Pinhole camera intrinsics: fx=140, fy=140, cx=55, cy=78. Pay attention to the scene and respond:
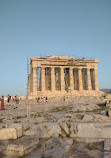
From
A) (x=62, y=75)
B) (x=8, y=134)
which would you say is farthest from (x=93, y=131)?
(x=62, y=75)

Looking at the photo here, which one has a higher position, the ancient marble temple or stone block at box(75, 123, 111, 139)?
the ancient marble temple

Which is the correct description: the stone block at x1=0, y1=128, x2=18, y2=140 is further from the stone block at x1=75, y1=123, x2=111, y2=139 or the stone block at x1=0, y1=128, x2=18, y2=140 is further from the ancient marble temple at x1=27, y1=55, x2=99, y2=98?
the ancient marble temple at x1=27, y1=55, x2=99, y2=98

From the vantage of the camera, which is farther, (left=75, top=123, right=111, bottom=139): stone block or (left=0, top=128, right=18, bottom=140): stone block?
(left=75, top=123, right=111, bottom=139): stone block

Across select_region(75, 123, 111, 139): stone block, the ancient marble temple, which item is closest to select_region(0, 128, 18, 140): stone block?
select_region(75, 123, 111, 139): stone block

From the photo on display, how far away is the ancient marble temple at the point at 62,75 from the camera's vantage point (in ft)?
141

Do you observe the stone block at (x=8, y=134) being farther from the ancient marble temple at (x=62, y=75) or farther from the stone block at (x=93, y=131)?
the ancient marble temple at (x=62, y=75)

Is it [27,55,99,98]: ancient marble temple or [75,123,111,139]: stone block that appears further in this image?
[27,55,99,98]: ancient marble temple

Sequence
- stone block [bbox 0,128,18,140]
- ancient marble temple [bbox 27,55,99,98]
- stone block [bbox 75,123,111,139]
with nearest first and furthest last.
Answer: stone block [bbox 0,128,18,140] → stone block [bbox 75,123,111,139] → ancient marble temple [bbox 27,55,99,98]

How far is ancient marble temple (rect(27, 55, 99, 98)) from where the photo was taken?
141ft

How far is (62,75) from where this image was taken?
4553 cm

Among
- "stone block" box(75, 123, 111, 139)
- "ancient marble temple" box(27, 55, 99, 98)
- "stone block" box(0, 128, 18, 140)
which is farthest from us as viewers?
"ancient marble temple" box(27, 55, 99, 98)

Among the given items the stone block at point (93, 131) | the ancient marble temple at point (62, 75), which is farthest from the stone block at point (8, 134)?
the ancient marble temple at point (62, 75)

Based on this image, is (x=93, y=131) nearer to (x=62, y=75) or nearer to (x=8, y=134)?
(x=8, y=134)

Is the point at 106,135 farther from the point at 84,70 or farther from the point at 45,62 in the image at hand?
the point at 84,70
